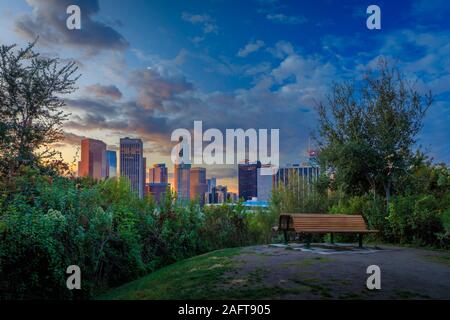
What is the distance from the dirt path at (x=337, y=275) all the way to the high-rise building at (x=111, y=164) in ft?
16.0

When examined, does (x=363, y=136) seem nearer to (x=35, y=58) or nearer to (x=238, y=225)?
(x=238, y=225)

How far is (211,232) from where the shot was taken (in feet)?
41.8

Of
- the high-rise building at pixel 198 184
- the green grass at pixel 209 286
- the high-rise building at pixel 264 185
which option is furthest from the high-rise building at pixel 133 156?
the high-rise building at pixel 264 185

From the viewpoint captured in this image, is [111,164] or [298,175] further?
[298,175]

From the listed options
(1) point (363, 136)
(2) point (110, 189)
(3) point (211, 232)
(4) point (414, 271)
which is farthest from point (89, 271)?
(1) point (363, 136)

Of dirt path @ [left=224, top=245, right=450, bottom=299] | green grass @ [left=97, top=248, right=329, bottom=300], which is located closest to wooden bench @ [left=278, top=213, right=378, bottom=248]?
dirt path @ [left=224, top=245, right=450, bottom=299]

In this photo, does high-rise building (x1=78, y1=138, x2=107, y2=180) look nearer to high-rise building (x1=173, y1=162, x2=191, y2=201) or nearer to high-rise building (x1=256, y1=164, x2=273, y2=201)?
high-rise building (x1=173, y1=162, x2=191, y2=201)

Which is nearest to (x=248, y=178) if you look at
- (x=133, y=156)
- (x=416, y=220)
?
(x=133, y=156)

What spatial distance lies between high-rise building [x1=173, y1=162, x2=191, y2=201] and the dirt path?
3400mm

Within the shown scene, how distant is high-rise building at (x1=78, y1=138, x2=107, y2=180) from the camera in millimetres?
12273

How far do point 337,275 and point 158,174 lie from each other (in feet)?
31.7

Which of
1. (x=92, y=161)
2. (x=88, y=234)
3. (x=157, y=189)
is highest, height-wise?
(x=92, y=161)

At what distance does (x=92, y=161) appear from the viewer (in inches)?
504

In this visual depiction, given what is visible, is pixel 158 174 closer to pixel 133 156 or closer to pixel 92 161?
pixel 133 156
